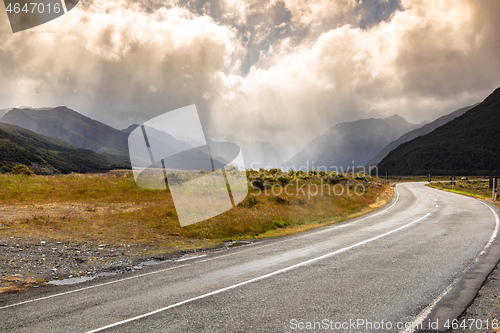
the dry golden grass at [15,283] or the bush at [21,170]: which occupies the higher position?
the bush at [21,170]

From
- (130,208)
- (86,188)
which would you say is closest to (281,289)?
(130,208)

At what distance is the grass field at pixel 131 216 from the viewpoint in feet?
50.0

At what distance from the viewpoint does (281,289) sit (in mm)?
6766

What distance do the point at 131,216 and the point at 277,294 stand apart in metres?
16.1

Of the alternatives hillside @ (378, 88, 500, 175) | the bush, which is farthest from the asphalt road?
hillside @ (378, 88, 500, 175)

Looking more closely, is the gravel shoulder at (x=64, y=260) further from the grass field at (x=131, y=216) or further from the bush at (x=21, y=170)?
the bush at (x=21, y=170)

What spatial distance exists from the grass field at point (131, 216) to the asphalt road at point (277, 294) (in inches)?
233

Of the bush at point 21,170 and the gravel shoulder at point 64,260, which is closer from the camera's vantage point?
the gravel shoulder at point 64,260

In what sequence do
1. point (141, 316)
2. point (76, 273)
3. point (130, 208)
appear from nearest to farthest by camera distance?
point (141, 316)
point (76, 273)
point (130, 208)

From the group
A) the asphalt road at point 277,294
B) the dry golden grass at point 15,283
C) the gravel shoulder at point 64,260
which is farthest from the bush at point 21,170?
the asphalt road at point 277,294

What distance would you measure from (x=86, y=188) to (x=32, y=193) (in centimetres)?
554

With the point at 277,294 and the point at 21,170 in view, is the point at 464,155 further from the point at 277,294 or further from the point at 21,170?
the point at 277,294

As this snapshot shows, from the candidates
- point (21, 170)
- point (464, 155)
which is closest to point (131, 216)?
point (21, 170)

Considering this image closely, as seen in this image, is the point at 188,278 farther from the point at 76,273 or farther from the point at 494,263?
the point at 494,263
